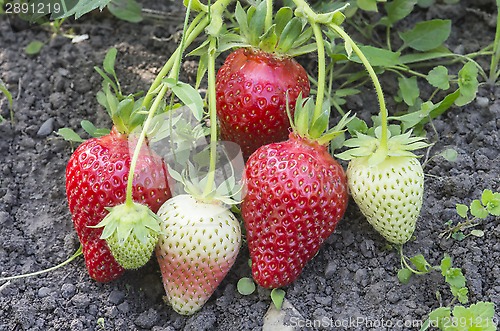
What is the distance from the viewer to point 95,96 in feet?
7.45

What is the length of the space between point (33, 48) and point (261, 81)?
945mm

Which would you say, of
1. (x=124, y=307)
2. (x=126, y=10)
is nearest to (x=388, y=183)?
(x=124, y=307)

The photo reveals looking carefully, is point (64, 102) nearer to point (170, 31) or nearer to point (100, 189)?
point (170, 31)

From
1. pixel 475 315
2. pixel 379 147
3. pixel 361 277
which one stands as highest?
pixel 379 147

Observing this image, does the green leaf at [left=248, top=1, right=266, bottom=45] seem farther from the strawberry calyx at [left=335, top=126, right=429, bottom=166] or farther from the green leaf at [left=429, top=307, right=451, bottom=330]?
the green leaf at [left=429, top=307, right=451, bottom=330]

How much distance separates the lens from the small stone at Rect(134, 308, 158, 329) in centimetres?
175

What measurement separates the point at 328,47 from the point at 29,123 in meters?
0.85

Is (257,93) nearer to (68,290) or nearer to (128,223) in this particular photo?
(128,223)

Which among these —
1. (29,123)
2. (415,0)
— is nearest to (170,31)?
(29,123)

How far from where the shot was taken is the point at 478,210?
1.74m

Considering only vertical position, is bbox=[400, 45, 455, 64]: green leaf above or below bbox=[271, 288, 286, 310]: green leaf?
above

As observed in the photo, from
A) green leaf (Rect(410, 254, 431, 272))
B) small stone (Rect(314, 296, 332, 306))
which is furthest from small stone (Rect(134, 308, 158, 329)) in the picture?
green leaf (Rect(410, 254, 431, 272))

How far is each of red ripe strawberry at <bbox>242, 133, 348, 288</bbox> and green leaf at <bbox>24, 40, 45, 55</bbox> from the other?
1.01m

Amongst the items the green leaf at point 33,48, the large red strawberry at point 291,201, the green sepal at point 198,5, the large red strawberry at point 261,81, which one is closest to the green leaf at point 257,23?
the large red strawberry at point 261,81
